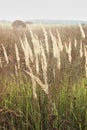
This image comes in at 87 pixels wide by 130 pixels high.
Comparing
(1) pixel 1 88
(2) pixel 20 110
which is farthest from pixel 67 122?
(1) pixel 1 88

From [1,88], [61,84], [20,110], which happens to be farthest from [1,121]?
[61,84]

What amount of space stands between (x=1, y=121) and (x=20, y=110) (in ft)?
0.72

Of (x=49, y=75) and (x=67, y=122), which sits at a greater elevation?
(x=49, y=75)

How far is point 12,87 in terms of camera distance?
4004 mm

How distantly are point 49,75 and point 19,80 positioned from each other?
34cm

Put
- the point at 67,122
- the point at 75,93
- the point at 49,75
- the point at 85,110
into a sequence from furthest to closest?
the point at 49,75 < the point at 75,93 < the point at 85,110 < the point at 67,122

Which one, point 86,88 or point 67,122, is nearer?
point 67,122

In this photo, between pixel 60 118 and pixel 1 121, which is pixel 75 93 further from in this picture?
pixel 1 121

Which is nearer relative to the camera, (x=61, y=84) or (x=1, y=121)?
(x=1, y=121)

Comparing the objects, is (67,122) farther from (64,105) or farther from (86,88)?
(86,88)

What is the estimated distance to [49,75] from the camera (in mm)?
4156

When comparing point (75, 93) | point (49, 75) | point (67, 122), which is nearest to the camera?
point (67, 122)

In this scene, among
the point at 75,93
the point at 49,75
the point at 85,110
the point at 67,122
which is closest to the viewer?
the point at 67,122

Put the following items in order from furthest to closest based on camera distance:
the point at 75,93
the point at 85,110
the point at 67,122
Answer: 1. the point at 75,93
2. the point at 85,110
3. the point at 67,122
